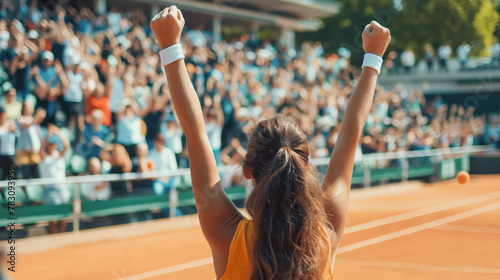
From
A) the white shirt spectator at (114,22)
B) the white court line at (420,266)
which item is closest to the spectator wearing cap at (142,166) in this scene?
the white court line at (420,266)

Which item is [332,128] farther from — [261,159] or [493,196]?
[261,159]

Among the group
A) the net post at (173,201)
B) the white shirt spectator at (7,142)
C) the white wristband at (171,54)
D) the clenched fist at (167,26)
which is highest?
the clenched fist at (167,26)

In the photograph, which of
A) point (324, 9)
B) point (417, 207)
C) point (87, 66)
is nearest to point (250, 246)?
point (87, 66)

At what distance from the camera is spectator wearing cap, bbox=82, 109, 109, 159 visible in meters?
9.87

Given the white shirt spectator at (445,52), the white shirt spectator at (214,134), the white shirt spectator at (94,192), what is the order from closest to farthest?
1. the white shirt spectator at (94,192)
2. the white shirt spectator at (214,134)
3. the white shirt spectator at (445,52)

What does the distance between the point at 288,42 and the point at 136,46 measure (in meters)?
14.1

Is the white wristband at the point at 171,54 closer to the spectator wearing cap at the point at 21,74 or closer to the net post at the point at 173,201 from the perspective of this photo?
the spectator wearing cap at the point at 21,74

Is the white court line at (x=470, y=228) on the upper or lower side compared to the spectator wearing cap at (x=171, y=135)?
lower

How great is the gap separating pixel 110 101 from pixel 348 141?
360 inches

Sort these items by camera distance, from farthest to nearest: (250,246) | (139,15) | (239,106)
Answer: (139,15), (239,106), (250,246)

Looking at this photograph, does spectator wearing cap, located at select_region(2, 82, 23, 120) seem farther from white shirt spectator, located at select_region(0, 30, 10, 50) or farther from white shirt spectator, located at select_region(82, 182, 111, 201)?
white shirt spectator, located at select_region(82, 182, 111, 201)

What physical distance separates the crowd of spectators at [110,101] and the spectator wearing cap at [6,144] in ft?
0.05

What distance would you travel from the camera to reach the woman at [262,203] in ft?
6.02

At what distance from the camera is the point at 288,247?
188 centimetres
